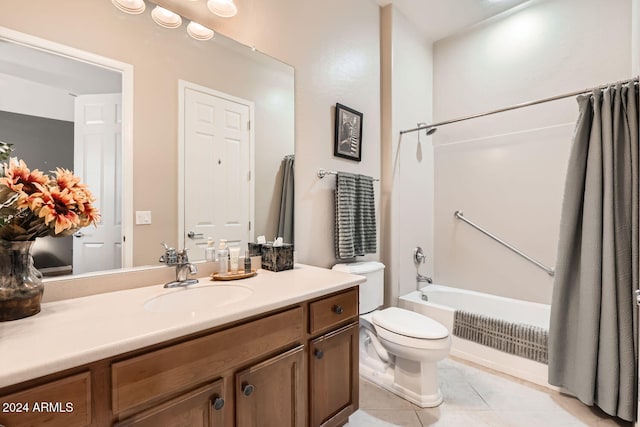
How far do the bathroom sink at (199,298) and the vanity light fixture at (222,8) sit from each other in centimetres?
138

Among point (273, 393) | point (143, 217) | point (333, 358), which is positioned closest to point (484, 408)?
point (333, 358)

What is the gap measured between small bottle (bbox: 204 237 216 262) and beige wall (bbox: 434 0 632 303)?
96.9 inches

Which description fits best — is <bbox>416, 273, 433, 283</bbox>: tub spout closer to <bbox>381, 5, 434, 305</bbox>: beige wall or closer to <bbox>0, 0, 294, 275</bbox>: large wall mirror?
<bbox>381, 5, 434, 305</bbox>: beige wall

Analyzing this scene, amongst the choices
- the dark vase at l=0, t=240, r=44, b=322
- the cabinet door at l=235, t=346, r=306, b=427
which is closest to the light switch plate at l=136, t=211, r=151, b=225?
the dark vase at l=0, t=240, r=44, b=322

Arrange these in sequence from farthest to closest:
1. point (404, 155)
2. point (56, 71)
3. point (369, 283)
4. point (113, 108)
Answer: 1. point (404, 155)
2. point (369, 283)
3. point (113, 108)
4. point (56, 71)

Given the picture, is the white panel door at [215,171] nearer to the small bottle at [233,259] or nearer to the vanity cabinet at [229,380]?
the small bottle at [233,259]

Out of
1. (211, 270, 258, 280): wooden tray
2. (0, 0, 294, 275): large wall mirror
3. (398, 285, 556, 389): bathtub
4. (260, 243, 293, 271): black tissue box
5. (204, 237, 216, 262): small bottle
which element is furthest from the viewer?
(398, 285, 556, 389): bathtub

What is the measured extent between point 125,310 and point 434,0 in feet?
10.1

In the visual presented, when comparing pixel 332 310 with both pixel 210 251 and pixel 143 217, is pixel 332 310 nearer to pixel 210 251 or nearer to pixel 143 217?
pixel 210 251

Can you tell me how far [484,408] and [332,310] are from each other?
1.22 metres

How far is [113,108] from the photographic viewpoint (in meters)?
1.17

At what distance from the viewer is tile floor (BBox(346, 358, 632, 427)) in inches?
62.4

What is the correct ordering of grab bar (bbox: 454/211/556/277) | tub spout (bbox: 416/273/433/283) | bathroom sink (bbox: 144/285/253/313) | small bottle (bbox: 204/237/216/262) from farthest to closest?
tub spout (bbox: 416/273/433/283), grab bar (bbox: 454/211/556/277), small bottle (bbox: 204/237/216/262), bathroom sink (bbox: 144/285/253/313)

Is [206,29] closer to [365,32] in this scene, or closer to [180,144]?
[180,144]
